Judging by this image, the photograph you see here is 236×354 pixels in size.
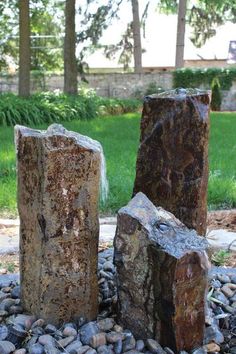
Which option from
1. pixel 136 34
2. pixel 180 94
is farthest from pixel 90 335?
pixel 136 34

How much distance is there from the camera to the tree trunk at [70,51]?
1772 cm

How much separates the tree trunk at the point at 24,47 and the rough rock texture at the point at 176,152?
14.2 metres

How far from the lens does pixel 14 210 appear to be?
5.70 m

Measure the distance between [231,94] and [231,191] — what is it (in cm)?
1815

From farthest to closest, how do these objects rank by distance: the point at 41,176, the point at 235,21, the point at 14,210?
the point at 235,21
the point at 14,210
the point at 41,176

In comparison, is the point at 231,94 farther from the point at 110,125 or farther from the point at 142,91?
the point at 110,125

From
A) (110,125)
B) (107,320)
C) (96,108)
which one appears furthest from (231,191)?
(96,108)

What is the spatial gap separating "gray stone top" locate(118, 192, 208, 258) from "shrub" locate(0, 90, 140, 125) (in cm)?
1174

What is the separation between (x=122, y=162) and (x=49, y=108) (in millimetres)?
7518

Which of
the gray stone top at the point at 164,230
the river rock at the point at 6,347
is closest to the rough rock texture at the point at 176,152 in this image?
the gray stone top at the point at 164,230

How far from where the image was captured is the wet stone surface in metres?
2.42

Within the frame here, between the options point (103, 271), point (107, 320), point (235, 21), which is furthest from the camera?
point (235, 21)

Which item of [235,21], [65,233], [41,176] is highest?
[235,21]

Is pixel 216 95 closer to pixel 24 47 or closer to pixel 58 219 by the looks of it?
pixel 24 47
